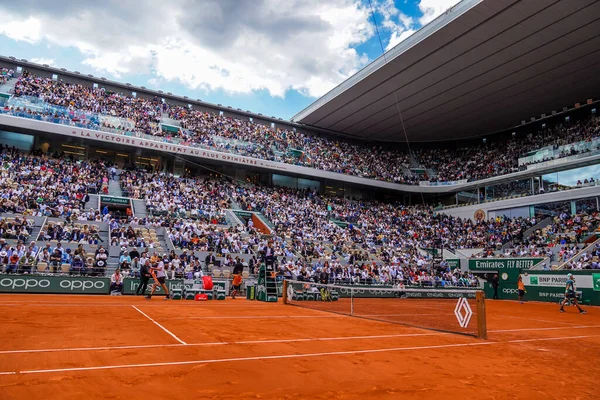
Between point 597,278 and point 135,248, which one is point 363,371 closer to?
point 135,248

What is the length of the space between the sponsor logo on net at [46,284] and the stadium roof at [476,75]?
90.4 ft

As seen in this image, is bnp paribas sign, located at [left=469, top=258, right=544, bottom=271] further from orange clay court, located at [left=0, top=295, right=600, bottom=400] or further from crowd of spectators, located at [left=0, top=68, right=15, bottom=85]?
crowd of spectators, located at [left=0, top=68, right=15, bottom=85]

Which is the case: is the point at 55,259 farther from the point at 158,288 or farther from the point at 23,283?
the point at 158,288

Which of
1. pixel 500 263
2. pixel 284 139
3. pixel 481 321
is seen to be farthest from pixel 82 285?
pixel 284 139

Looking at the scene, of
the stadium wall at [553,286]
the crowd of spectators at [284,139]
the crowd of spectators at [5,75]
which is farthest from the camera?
the crowd of spectators at [284,139]

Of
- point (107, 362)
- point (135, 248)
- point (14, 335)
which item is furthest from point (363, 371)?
point (135, 248)

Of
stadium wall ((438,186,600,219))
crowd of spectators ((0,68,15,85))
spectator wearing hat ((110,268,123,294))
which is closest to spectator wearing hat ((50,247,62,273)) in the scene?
spectator wearing hat ((110,268,123,294))

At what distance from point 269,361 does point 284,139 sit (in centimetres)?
4192

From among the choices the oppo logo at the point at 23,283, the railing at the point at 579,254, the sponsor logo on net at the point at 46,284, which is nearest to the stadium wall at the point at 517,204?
the railing at the point at 579,254

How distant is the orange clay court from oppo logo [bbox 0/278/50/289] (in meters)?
8.27

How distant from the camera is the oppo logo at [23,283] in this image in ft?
57.9

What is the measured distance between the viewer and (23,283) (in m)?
18.0

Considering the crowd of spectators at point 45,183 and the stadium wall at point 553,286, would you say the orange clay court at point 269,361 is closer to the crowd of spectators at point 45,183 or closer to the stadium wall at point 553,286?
the crowd of spectators at point 45,183

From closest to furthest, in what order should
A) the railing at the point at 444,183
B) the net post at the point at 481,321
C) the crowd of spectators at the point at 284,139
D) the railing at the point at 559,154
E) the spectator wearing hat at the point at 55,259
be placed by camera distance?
the net post at the point at 481,321 < the spectator wearing hat at the point at 55,259 < the railing at the point at 559,154 < the crowd of spectators at the point at 284,139 < the railing at the point at 444,183
